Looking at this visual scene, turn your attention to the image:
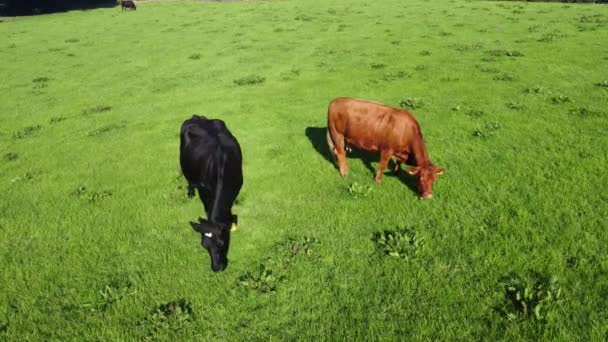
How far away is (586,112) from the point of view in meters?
11.7

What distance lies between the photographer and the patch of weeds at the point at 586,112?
1153 centimetres

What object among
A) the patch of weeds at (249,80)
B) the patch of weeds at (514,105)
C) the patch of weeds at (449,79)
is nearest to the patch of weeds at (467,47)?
the patch of weeds at (449,79)

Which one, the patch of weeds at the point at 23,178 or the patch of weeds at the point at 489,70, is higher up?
the patch of weeds at the point at 489,70

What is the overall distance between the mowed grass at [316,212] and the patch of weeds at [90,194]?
2.0 inches

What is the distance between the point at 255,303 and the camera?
6.17 meters

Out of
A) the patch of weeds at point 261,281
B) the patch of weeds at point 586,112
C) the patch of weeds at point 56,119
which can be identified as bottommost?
the patch of weeds at point 261,281

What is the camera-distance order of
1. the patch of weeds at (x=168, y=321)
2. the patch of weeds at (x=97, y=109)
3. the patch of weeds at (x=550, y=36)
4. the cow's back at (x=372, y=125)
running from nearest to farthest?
the patch of weeds at (x=168, y=321), the cow's back at (x=372, y=125), the patch of weeds at (x=97, y=109), the patch of weeds at (x=550, y=36)

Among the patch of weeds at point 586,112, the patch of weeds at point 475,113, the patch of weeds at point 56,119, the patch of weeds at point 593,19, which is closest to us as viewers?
the patch of weeds at point 586,112

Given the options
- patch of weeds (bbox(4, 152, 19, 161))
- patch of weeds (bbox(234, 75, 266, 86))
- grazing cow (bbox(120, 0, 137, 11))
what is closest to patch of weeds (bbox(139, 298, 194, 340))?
patch of weeds (bbox(4, 152, 19, 161))

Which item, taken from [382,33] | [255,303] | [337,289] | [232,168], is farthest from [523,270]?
[382,33]

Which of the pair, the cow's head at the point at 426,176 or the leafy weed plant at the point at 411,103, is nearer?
the cow's head at the point at 426,176

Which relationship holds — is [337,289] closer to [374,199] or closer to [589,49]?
[374,199]

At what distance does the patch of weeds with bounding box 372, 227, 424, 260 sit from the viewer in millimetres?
6785

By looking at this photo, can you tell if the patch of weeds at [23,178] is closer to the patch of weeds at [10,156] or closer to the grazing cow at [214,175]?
the patch of weeds at [10,156]
